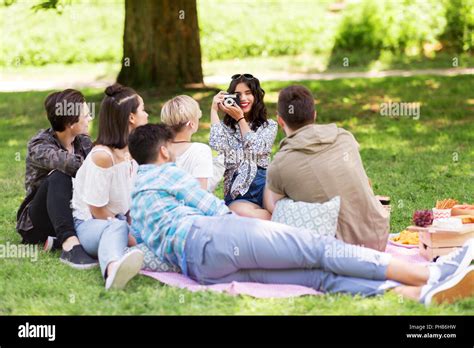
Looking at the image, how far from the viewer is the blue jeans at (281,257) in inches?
182

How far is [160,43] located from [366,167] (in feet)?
15.6

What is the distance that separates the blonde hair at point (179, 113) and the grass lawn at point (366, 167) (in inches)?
44.3

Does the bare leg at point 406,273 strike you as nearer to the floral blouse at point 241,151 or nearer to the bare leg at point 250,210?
the bare leg at point 250,210

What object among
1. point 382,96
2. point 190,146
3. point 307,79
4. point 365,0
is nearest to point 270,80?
point 307,79

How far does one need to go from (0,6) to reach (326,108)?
1009 cm

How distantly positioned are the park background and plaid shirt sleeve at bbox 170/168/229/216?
0.52 meters

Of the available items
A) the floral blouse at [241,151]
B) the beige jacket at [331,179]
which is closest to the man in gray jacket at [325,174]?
the beige jacket at [331,179]

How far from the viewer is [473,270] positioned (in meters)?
4.57

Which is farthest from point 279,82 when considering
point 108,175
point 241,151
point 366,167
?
point 108,175

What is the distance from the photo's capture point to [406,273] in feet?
15.3

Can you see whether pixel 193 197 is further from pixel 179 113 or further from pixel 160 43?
pixel 160 43

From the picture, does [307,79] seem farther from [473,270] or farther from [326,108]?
[473,270]

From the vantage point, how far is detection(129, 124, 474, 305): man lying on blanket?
4621 mm

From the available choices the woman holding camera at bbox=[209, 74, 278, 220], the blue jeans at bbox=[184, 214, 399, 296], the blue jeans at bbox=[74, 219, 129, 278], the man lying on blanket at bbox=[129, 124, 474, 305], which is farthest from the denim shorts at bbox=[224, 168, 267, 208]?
the blue jeans at bbox=[184, 214, 399, 296]
